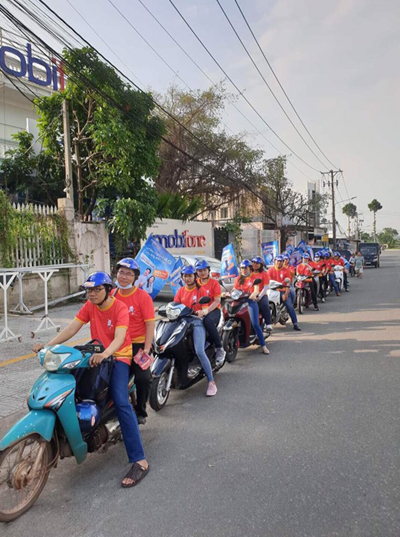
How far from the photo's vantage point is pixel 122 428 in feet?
10.1

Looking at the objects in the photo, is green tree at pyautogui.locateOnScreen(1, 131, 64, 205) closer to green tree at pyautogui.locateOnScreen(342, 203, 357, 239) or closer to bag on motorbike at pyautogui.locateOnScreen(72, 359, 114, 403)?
bag on motorbike at pyautogui.locateOnScreen(72, 359, 114, 403)

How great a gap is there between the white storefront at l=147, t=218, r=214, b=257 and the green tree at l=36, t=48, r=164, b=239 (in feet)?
7.41

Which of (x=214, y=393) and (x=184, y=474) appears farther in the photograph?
(x=214, y=393)

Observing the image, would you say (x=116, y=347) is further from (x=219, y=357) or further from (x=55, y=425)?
(x=219, y=357)

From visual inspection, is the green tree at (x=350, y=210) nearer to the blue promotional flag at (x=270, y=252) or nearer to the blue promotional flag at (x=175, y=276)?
the blue promotional flag at (x=270, y=252)

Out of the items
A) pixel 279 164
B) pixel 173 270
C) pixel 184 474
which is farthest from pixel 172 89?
pixel 184 474

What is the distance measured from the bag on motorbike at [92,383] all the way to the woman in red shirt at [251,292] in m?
3.68

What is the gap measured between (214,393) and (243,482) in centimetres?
184

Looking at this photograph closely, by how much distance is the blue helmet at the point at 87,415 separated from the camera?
283 centimetres

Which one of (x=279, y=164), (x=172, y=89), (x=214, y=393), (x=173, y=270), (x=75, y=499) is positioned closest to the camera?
(x=75, y=499)

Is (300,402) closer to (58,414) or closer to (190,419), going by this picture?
(190,419)

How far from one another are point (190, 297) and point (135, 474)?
7.98 ft

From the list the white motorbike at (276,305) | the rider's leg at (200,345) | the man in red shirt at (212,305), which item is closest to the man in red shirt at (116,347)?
the rider's leg at (200,345)

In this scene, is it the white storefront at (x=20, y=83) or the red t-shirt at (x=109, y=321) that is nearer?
the red t-shirt at (x=109, y=321)
